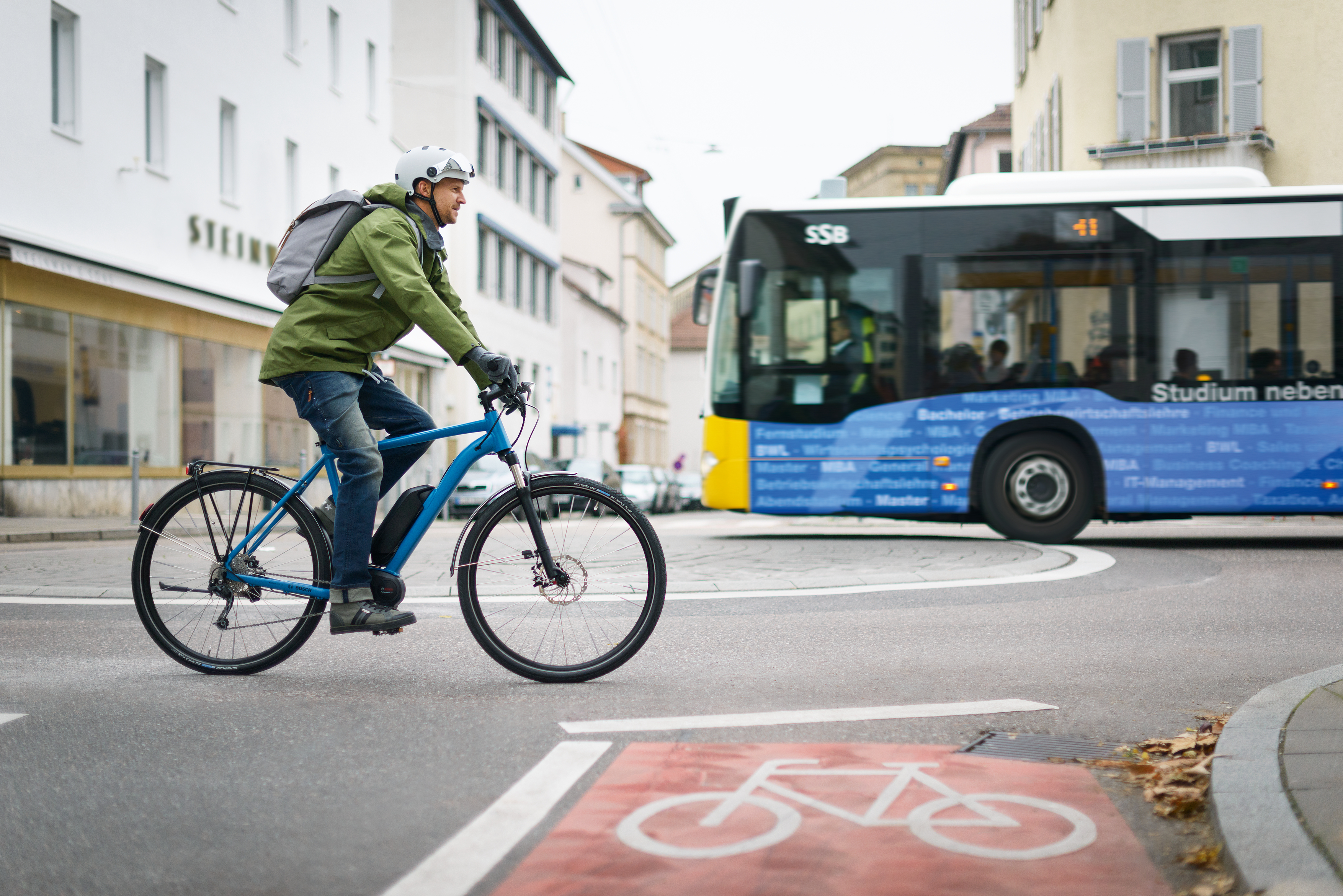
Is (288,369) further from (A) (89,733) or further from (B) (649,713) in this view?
(B) (649,713)

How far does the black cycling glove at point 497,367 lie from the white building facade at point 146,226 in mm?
13703

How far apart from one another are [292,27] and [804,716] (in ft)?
87.5

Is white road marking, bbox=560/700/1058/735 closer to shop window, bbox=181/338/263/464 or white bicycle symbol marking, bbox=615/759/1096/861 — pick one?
white bicycle symbol marking, bbox=615/759/1096/861

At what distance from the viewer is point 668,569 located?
1016 centimetres

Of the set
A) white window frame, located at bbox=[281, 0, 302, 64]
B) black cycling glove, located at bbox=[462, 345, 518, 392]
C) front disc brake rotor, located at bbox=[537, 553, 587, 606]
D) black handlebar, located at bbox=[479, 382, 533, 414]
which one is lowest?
front disc brake rotor, located at bbox=[537, 553, 587, 606]

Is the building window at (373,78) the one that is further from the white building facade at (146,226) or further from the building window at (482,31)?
the building window at (482,31)

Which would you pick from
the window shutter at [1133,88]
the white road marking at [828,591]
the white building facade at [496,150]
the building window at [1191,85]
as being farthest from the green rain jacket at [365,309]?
the white building facade at [496,150]

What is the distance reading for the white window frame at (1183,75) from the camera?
2494cm

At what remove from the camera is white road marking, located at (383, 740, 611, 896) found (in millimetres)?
2916

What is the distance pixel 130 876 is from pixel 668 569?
23.8 feet

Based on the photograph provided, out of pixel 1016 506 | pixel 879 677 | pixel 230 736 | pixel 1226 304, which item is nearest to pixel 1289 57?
pixel 1226 304

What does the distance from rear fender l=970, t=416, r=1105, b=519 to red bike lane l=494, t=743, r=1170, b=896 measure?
9141 millimetres

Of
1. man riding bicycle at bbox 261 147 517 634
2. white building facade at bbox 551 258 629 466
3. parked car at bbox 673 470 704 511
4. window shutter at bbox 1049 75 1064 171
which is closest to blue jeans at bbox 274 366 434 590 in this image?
man riding bicycle at bbox 261 147 517 634

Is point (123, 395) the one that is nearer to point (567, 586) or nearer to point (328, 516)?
point (328, 516)
